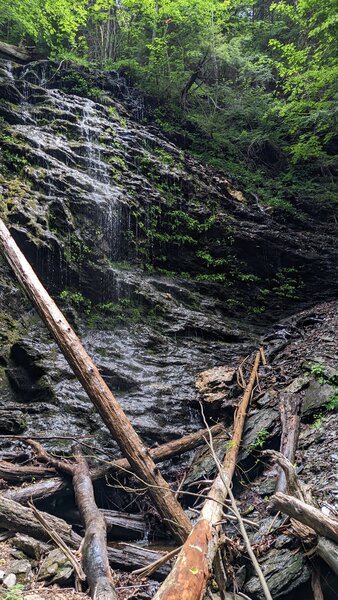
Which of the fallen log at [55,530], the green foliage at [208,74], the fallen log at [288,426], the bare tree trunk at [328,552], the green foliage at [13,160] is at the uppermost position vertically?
the green foliage at [208,74]

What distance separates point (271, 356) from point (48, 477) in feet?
15.8

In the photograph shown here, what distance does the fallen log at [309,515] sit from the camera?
115 inches

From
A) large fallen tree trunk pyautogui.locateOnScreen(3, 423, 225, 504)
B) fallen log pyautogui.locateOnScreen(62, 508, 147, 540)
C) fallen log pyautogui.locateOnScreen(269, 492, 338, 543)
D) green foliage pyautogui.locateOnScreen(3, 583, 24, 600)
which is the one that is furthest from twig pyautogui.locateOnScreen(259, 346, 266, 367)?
green foliage pyautogui.locateOnScreen(3, 583, 24, 600)

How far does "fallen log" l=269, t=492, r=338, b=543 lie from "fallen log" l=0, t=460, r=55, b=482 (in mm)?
3298

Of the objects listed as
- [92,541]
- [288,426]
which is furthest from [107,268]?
[92,541]

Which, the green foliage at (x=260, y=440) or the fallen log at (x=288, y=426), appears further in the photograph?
the green foliage at (x=260, y=440)

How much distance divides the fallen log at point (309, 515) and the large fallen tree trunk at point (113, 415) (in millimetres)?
1296

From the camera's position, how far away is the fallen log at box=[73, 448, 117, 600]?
11.3 feet

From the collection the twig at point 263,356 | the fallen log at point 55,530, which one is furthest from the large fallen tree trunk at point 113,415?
the twig at point 263,356

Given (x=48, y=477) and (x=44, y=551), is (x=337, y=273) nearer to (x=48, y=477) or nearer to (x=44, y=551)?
(x=48, y=477)

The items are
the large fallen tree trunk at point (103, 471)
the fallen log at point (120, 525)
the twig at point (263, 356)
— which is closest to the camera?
the large fallen tree trunk at point (103, 471)

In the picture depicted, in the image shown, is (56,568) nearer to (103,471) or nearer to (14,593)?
(14,593)

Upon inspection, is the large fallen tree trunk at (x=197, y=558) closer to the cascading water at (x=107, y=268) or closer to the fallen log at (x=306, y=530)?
the fallen log at (x=306, y=530)

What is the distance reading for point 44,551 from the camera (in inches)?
160
